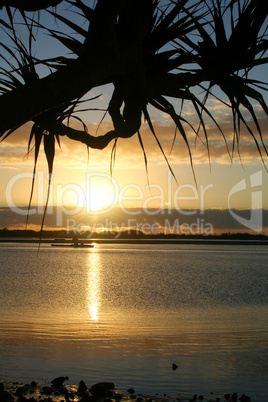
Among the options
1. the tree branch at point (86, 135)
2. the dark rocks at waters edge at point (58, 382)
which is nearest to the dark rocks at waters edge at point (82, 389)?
the dark rocks at waters edge at point (58, 382)

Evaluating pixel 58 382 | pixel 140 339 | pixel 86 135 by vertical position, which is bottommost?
pixel 140 339

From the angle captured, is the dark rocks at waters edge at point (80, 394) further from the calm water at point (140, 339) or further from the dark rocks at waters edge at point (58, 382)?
the calm water at point (140, 339)

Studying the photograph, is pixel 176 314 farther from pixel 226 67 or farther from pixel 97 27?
pixel 97 27

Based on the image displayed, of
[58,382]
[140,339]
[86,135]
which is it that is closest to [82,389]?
[58,382]

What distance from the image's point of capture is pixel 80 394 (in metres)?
5.21

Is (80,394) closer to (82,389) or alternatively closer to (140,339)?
(82,389)

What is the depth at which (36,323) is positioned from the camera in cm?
1072

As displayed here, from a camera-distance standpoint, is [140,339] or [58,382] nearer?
[58,382]

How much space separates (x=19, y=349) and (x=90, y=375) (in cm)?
194

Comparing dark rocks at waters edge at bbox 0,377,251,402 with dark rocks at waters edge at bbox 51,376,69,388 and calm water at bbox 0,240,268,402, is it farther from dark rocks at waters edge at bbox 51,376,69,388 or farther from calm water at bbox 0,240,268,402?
calm water at bbox 0,240,268,402

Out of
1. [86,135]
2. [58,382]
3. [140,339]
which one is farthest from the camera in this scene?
[140,339]

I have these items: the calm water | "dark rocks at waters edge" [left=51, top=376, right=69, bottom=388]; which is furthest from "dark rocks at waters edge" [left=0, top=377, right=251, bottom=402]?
the calm water

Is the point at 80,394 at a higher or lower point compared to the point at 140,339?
higher

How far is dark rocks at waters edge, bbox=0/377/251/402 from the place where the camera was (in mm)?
5031
